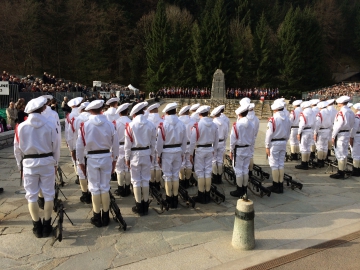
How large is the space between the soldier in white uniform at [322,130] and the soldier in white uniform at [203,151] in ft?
16.8

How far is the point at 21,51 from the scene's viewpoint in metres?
42.8

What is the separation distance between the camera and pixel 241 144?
7555 millimetres

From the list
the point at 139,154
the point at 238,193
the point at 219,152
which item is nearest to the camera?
the point at 139,154

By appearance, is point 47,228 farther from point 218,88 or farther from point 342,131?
point 218,88

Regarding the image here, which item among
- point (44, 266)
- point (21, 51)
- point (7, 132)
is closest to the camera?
Result: point (44, 266)

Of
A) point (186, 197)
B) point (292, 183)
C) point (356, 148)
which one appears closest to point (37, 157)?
point (186, 197)

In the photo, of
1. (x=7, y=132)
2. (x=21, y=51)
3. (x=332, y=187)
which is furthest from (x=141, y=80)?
(x=332, y=187)

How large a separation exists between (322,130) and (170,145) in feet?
21.1

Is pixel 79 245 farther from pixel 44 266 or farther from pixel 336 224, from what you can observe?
pixel 336 224

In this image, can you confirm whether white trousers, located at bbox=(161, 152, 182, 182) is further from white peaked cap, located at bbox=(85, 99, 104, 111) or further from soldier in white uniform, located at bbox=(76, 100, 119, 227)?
white peaked cap, located at bbox=(85, 99, 104, 111)

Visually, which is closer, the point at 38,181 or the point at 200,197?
the point at 38,181

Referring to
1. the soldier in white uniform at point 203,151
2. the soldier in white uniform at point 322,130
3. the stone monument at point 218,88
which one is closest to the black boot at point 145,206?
the soldier in white uniform at point 203,151

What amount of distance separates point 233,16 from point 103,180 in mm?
60294

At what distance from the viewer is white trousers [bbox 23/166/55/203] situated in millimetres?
5430
